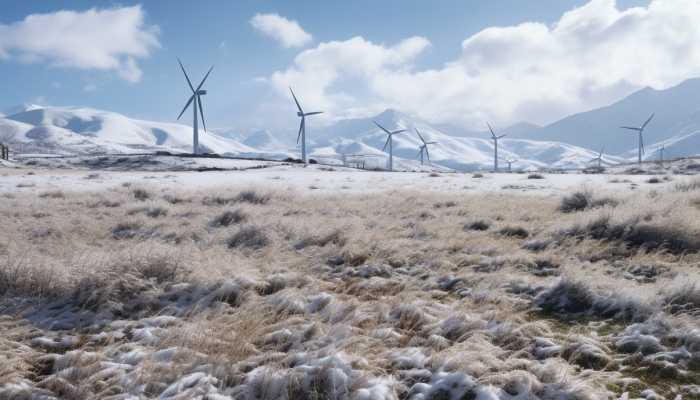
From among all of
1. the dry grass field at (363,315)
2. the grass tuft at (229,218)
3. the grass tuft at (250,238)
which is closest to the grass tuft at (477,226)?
the dry grass field at (363,315)

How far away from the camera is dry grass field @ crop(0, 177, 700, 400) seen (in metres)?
3.80

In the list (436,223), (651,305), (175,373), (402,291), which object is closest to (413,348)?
(402,291)

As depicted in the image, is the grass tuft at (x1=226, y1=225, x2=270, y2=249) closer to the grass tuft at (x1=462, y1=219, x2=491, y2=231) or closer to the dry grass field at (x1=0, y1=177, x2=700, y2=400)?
the dry grass field at (x1=0, y1=177, x2=700, y2=400)

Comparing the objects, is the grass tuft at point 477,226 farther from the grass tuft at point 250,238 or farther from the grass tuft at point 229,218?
the grass tuft at point 229,218

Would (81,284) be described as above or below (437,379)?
above

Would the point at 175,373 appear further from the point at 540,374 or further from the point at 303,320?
the point at 540,374

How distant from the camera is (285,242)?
9461 millimetres

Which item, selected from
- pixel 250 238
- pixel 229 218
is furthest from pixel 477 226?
pixel 229 218

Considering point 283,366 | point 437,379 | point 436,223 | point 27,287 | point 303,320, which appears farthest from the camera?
point 436,223

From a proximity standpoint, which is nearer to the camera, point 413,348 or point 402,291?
point 413,348

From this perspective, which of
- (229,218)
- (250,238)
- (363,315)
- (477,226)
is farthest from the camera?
(229,218)

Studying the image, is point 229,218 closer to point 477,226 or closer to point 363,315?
point 477,226

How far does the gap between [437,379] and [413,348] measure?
22.4 inches

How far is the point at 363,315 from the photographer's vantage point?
16.7ft
